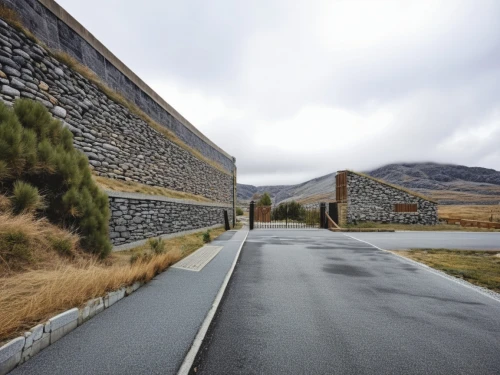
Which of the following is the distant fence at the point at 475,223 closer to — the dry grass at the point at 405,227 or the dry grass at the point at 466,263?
the dry grass at the point at 405,227

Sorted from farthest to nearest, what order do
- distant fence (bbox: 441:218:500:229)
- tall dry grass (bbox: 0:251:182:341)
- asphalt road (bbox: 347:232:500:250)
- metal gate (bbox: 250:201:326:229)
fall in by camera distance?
metal gate (bbox: 250:201:326:229) → distant fence (bbox: 441:218:500:229) → asphalt road (bbox: 347:232:500:250) → tall dry grass (bbox: 0:251:182:341)

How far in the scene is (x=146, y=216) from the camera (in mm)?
9719

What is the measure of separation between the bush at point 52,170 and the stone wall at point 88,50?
12.3 feet

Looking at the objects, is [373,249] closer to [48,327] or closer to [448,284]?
[448,284]

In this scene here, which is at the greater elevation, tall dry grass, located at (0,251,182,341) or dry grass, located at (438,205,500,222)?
dry grass, located at (438,205,500,222)

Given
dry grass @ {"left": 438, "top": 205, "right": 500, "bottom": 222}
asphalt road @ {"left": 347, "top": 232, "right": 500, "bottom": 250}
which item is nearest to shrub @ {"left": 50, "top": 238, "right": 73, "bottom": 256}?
asphalt road @ {"left": 347, "top": 232, "right": 500, "bottom": 250}

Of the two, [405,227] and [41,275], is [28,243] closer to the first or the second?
[41,275]

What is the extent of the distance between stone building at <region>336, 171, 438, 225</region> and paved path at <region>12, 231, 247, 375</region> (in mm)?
18572

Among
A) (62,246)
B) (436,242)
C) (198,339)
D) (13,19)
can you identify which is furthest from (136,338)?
(436,242)

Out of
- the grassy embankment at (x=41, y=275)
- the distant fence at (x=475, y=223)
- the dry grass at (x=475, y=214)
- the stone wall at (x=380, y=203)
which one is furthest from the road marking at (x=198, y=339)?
the dry grass at (x=475, y=214)

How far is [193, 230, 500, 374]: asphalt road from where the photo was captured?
259 cm

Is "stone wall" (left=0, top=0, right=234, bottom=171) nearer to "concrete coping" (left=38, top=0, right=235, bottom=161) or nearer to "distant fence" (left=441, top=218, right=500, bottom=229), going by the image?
"concrete coping" (left=38, top=0, right=235, bottom=161)

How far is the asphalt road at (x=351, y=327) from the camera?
2592 mm

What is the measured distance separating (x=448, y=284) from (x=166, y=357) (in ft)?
19.5
